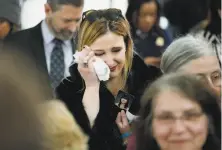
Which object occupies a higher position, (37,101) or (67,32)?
(37,101)

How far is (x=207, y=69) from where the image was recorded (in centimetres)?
158

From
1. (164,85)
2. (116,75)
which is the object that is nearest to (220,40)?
(116,75)

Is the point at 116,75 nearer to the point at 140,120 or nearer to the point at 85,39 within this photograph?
the point at 85,39

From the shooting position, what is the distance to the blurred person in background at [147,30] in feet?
5.97

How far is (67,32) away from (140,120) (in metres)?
0.52

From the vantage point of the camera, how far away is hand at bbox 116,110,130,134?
166 cm

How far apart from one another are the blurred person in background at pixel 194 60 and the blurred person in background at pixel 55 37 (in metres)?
0.34

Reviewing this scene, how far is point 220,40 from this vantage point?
177cm

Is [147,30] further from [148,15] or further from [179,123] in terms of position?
[179,123]

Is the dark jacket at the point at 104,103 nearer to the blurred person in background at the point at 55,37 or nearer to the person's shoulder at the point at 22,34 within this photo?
the blurred person in background at the point at 55,37

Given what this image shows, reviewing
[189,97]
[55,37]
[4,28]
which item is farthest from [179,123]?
[4,28]

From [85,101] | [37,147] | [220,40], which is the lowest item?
[85,101]

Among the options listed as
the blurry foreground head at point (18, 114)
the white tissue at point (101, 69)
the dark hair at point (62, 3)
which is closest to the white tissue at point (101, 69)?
the white tissue at point (101, 69)

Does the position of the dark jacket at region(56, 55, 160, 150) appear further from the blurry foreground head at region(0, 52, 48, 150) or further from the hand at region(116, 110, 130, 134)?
the blurry foreground head at region(0, 52, 48, 150)
